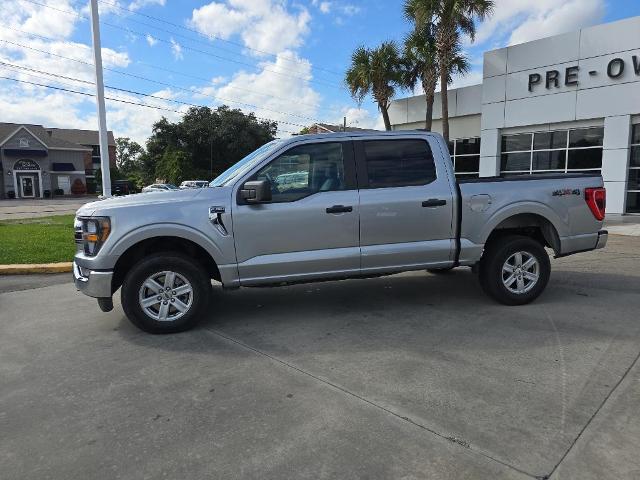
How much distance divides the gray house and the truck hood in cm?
5722

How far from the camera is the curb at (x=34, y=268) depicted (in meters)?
8.03

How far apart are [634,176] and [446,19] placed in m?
8.86

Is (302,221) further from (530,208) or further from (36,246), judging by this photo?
(36,246)

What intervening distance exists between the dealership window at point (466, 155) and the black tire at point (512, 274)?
17.1 m

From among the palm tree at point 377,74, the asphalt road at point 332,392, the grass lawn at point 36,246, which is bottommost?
the asphalt road at point 332,392

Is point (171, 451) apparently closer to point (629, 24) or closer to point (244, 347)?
→ point (244, 347)

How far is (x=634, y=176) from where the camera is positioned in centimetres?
1700

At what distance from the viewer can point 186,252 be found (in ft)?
16.8

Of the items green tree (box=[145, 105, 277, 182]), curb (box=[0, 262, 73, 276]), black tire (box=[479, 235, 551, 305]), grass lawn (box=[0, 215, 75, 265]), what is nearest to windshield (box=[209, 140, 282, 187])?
black tire (box=[479, 235, 551, 305])

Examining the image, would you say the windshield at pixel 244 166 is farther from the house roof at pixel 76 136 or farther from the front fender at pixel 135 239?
the house roof at pixel 76 136

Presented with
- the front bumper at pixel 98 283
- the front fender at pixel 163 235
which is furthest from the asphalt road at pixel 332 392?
the front fender at pixel 163 235

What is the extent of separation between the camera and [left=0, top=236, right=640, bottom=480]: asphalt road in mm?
2664

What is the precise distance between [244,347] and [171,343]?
0.73 m

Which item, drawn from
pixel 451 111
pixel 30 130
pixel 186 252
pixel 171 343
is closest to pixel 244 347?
pixel 171 343
